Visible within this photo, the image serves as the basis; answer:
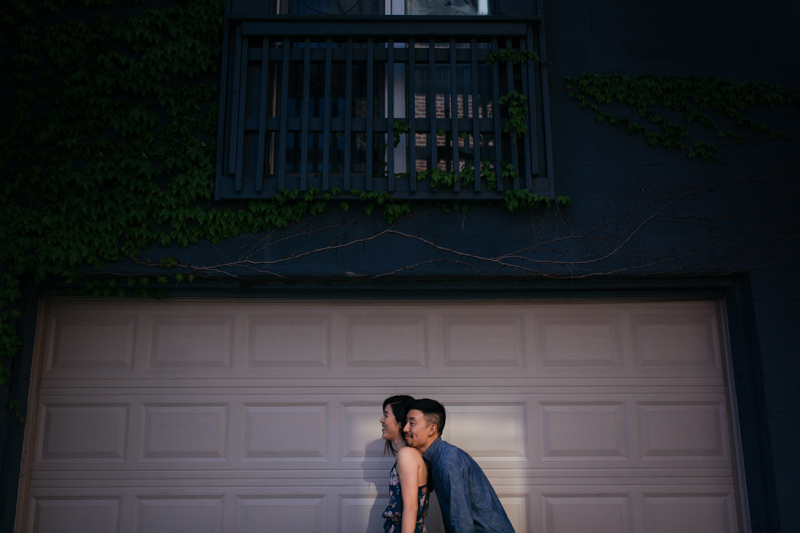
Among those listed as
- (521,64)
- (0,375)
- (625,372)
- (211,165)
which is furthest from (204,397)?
(521,64)

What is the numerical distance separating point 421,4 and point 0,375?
4.33 meters

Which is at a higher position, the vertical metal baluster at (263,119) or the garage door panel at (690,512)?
the vertical metal baluster at (263,119)

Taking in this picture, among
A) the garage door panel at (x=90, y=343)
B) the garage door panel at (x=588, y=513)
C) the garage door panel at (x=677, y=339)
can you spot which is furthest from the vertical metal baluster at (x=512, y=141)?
the garage door panel at (x=90, y=343)

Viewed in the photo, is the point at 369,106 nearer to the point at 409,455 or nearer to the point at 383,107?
the point at 383,107

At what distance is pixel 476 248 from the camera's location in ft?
14.2

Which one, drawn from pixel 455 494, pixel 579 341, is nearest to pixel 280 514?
pixel 455 494

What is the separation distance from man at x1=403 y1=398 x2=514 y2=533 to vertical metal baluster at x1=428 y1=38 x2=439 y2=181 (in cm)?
186

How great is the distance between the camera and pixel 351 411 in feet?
14.6

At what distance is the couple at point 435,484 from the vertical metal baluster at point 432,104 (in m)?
1.84

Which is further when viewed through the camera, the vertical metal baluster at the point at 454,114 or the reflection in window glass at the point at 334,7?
the reflection in window glass at the point at 334,7

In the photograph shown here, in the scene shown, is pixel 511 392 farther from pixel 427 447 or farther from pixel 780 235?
pixel 780 235

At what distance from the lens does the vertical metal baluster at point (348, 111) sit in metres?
4.29

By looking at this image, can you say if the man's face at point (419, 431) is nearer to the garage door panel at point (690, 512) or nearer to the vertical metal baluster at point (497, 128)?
the vertical metal baluster at point (497, 128)

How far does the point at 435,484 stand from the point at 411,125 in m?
2.53
